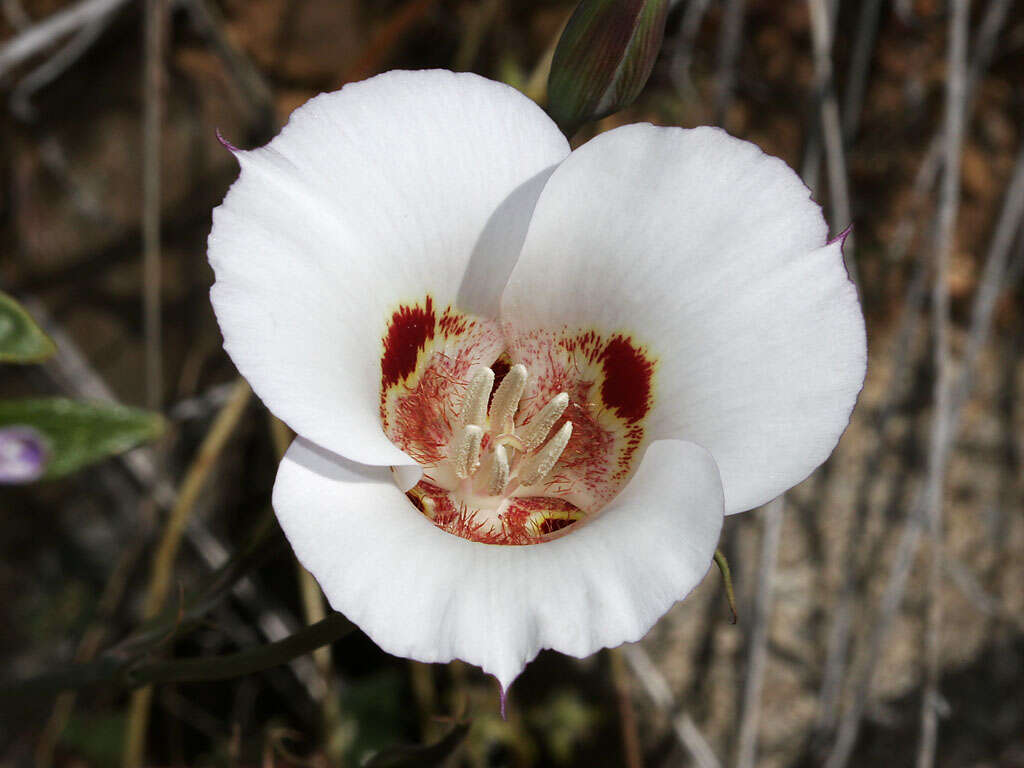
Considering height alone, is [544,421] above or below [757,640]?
above

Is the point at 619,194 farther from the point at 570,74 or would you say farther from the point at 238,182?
the point at 238,182

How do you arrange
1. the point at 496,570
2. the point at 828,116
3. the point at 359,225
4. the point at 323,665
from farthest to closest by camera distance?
1. the point at 828,116
2. the point at 323,665
3. the point at 359,225
4. the point at 496,570

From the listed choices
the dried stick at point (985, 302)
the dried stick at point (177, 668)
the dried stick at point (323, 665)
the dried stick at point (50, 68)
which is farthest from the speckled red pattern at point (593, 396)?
the dried stick at point (50, 68)

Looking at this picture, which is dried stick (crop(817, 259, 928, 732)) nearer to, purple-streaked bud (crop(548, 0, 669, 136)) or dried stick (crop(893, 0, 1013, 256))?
dried stick (crop(893, 0, 1013, 256))

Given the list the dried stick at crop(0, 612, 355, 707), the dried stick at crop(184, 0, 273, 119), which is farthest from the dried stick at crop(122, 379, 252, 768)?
the dried stick at crop(184, 0, 273, 119)

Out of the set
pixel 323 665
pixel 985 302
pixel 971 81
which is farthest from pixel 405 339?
pixel 971 81

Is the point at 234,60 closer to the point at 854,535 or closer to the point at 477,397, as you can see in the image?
the point at 477,397
